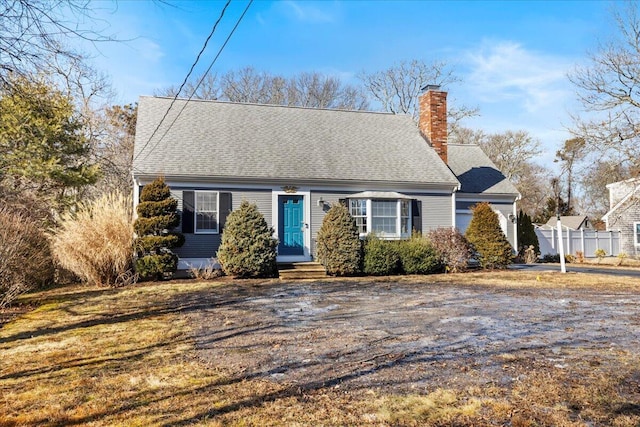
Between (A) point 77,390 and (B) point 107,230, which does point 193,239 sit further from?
(A) point 77,390

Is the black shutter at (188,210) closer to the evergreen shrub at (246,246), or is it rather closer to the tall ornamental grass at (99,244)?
the evergreen shrub at (246,246)

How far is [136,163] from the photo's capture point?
13609mm

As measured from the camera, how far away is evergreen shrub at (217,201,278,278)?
1213 cm

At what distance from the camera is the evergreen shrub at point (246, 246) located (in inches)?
478

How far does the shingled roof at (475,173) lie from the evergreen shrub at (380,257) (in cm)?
545

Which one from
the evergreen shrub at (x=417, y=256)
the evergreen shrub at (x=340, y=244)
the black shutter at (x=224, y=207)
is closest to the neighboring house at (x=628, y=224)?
the evergreen shrub at (x=417, y=256)

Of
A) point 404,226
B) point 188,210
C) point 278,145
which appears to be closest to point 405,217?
point 404,226

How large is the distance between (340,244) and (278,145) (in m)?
4.90

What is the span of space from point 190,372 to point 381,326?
2834 mm

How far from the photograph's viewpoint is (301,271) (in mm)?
13242

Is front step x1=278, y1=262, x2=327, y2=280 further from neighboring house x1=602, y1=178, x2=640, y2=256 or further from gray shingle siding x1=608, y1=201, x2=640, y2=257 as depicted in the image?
gray shingle siding x1=608, y1=201, x2=640, y2=257

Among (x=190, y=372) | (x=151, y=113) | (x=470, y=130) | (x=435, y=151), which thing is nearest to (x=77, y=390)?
(x=190, y=372)

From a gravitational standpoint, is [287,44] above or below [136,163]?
above

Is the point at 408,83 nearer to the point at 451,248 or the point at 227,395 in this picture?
the point at 451,248
